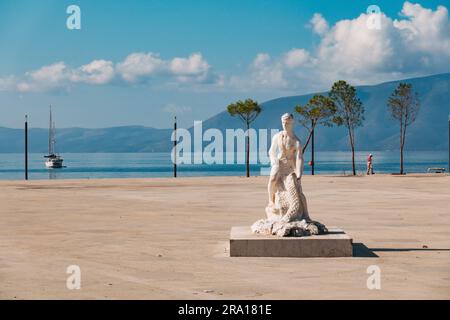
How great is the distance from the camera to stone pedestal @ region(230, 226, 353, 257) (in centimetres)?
1478

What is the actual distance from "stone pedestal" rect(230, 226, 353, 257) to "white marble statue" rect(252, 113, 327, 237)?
403mm

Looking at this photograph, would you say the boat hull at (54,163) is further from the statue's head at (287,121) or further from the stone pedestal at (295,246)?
the stone pedestal at (295,246)

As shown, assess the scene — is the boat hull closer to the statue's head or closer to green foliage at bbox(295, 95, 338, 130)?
green foliage at bbox(295, 95, 338, 130)

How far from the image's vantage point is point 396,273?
13.1m

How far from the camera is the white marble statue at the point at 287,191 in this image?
15406mm

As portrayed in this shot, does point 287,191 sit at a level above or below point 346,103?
below

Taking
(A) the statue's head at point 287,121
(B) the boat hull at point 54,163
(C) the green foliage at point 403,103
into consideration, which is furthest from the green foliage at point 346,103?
(B) the boat hull at point 54,163

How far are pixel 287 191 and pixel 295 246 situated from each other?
4.46 ft

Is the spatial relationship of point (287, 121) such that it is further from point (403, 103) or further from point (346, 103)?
point (403, 103)

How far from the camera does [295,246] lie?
48.6 feet

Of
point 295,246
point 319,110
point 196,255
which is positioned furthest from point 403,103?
point 295,246

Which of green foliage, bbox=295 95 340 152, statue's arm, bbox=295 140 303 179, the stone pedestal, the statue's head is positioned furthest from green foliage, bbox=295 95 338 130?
the stone pedestal

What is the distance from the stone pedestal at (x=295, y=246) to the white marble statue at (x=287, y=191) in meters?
0.40
